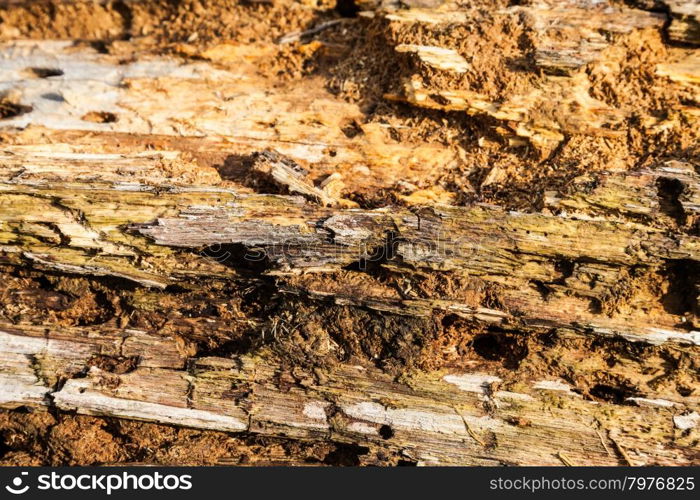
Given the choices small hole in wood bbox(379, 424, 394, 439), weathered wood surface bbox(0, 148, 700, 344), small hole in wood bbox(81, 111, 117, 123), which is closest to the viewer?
weathered wood surface bbox(0, 148, 700, 344)

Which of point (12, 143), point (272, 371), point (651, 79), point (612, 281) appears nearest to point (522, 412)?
point (612, 281)

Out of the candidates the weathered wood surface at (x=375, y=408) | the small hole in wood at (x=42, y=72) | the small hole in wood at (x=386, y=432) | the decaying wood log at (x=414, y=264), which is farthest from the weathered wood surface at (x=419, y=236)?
the small hole in wood at (x=42, y=72)

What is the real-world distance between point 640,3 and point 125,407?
5448 mm

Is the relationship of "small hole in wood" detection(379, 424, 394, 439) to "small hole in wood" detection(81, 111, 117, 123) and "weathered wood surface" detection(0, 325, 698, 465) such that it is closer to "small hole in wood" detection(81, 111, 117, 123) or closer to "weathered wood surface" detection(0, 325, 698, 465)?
"weathered wood surface" detection(0, 325, 698, 465)

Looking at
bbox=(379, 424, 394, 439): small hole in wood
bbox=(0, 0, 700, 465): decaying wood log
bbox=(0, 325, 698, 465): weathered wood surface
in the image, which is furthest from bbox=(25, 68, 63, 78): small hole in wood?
bbox=(379, 424, 394, 439): small hole in wood

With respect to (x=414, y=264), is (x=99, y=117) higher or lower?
higher

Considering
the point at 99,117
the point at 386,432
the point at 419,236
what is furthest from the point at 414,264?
the point at 99,117

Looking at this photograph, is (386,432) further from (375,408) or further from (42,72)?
(42,72)

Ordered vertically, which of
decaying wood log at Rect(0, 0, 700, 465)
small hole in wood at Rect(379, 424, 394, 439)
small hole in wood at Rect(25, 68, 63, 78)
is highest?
small hole in wood at Rect(25, 68, 63, 78)

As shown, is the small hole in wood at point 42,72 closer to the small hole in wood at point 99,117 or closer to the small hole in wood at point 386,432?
the small hole in wood at point 99,117

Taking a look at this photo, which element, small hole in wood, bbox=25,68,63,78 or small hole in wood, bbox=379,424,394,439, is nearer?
small hole in wood, bbox=379,424,394,439

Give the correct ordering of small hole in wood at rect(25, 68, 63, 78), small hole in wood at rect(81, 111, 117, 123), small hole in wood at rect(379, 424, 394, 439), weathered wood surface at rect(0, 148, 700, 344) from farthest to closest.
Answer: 1. small hole in wood at rect(25, 68, 63, 78)
2. small hole in wood at rect(81, 111, 117, 123)
3. small hole in wood at rect(379, 424, 394, 439)
4. weathered wood surface at rect(0, 148, 700, 344)

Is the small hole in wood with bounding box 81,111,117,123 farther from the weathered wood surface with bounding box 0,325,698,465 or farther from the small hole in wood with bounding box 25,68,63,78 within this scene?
the weathered wood surface with bounding box 0,325,698,465

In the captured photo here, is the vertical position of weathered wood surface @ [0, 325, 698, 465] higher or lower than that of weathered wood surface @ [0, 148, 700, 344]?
lower
